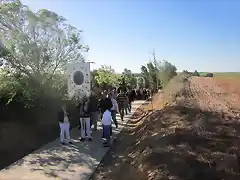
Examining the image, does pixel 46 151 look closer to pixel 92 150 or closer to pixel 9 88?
pixel 92 150

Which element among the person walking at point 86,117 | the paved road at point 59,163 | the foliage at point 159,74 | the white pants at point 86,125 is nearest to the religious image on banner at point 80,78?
the person walking at point 86,117

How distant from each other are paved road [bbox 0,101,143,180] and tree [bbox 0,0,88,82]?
707 cm

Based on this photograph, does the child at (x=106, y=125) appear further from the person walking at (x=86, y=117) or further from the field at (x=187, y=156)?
the person walking at (x=86, y=117)

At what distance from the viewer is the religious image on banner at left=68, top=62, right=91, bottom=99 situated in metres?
13.9

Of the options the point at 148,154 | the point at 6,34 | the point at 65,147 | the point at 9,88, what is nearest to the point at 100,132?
the point at 65,147

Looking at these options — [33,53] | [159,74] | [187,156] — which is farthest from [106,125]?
[159,74]

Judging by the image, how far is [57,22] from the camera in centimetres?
1997

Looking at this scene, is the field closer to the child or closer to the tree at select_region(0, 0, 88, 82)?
the child

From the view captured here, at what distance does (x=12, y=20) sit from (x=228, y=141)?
1365 centimetres

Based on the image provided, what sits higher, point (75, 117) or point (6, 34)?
point (6, 34)

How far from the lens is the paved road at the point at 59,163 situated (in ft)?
26.4

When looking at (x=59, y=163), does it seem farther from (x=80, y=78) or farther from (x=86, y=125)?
(x=80, y=78)

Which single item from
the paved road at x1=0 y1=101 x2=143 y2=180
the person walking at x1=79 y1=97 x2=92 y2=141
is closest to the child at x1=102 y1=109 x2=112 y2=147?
the paved road at x1=0 y1=101 x2=143 y2=180

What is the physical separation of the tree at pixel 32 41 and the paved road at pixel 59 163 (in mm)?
7067
